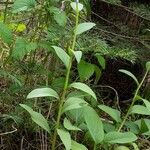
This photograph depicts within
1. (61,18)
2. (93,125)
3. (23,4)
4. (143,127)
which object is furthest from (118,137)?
(23,4)

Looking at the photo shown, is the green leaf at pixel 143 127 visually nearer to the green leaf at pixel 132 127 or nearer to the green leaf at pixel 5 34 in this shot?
the green leaf at pixel 132 127

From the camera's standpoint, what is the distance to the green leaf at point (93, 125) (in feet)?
4.51

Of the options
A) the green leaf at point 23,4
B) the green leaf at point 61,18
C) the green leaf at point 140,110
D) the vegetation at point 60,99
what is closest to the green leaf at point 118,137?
the vegetation at point 60,99

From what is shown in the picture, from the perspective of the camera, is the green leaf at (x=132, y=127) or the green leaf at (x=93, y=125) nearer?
the green leaf at (x=93, y=125)

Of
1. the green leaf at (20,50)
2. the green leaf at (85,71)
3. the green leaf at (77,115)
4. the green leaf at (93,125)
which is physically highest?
the green leaf at (20,50)

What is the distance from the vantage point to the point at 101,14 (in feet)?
7.29

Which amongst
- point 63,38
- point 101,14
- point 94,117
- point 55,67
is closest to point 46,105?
point 55,67

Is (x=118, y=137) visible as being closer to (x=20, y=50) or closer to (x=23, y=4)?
(x=20, y=50)

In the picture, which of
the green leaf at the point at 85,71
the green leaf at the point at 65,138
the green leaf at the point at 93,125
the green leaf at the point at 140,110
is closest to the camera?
the green leaf at the point at 65,138

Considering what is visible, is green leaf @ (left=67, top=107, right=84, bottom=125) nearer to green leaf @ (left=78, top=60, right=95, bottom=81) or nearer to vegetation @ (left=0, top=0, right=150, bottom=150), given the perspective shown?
vegetation @ (left=0, top=0, right=150, bottom=150)

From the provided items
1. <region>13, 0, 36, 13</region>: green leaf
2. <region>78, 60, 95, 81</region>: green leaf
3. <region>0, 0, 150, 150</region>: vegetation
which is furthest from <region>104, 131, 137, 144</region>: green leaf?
<region>13, 0, 36, 13</region>: green leaf

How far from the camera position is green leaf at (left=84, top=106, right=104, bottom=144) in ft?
4.51

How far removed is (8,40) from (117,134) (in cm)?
55

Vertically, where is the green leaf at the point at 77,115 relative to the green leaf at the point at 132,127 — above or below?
above
